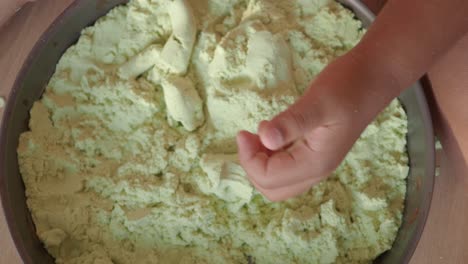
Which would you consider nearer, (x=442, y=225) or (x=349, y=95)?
(x=349, y=95)

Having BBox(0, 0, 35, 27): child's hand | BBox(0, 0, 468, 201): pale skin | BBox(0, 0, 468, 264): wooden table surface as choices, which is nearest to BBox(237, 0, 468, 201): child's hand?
BBox(0, 0, 468, 201): pale skin

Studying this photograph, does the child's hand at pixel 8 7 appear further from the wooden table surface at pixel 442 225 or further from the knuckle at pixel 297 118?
the knuckle at pixel 297 118

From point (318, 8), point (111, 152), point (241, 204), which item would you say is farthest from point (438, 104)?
point (111, 152)

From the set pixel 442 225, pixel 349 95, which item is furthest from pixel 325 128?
pixel 442 225

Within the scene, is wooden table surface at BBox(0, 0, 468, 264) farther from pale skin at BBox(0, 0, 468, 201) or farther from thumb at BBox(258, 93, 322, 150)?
thumb at BBox(258, 93, 322, 150)

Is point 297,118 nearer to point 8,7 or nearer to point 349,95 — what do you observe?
point 349,95

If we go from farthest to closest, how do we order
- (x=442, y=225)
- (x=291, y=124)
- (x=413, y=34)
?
(x=442, y=225)
(x=413, y=34)
(x=291, y=124)

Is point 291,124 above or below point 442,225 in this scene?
above

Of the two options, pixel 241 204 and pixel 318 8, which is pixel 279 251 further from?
pixel 318 8
